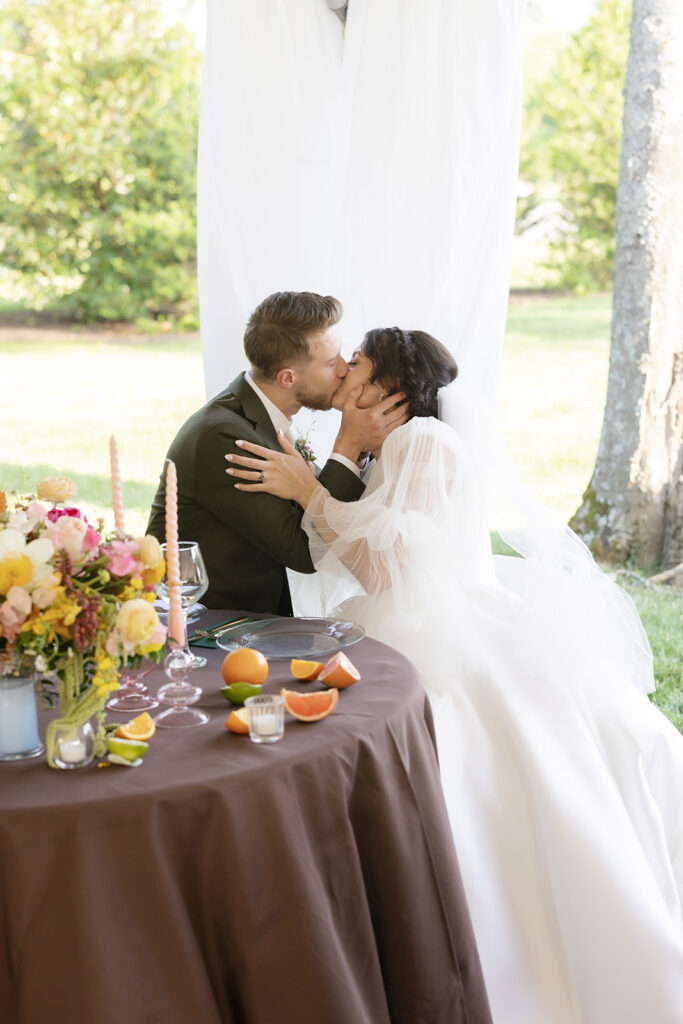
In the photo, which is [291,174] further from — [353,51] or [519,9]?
[519,9]

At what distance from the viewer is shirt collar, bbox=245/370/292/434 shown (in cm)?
307

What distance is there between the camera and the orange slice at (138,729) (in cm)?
174

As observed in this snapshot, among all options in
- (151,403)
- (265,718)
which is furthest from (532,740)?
(151,403)

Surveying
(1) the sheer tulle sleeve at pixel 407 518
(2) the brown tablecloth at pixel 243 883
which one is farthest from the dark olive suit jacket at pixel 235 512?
(2) the brown tablecloth at pixel 243 883

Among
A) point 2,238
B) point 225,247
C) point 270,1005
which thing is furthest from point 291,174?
point 2,238

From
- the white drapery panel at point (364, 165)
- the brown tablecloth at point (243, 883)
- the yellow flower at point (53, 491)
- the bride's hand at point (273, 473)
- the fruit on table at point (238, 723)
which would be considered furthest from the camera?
the white drapery panel at point (364, 165)

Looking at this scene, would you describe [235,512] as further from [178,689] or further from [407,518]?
[178,689]

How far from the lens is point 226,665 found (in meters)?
1.98

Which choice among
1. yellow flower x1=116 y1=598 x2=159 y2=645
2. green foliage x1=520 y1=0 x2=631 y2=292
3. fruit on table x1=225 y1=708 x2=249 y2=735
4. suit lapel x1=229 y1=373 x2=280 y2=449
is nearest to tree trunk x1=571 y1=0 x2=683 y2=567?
suit lapel x1=229 y1=373 x2=280 y2=449

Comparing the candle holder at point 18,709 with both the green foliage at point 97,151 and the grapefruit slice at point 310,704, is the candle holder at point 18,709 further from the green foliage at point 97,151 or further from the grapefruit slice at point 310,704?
the green foliage at point 97,151

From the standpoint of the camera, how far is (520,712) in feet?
7.99

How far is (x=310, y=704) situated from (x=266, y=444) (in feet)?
4.15

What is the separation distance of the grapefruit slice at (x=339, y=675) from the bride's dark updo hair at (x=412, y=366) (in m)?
1.15

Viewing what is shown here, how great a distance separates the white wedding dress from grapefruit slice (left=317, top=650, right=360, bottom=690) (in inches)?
20.2
